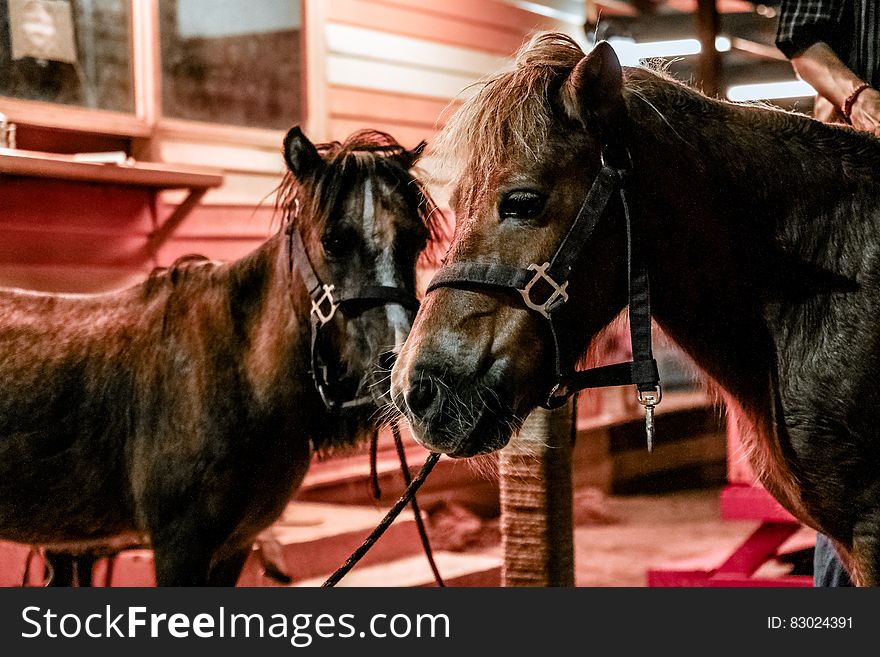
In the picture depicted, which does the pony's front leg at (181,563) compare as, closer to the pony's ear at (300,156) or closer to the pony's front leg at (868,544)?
the pony's ear at (300,156)

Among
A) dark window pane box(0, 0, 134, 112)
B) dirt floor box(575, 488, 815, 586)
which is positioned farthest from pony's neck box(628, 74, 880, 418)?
dirt floor box(575, 488, 815, 586)

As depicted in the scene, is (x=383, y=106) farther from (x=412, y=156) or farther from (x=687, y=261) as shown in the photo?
(x=687, y=261)

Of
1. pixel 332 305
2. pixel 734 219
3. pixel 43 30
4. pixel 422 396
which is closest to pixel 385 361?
pixel 332 305

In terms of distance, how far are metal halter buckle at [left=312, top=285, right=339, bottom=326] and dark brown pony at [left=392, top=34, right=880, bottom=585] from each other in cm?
104

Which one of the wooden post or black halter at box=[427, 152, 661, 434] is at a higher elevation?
the wooden post

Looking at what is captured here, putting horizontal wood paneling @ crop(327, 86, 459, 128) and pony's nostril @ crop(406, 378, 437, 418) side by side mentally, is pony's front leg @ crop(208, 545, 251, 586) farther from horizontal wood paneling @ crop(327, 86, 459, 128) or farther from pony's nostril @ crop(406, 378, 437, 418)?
horizontal wood paneling @ crop(327, 86, 459, 128)

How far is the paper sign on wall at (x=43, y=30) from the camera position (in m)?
4.21

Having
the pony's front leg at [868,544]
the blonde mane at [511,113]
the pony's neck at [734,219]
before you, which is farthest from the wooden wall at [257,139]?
the pony's front leg at [868,544]

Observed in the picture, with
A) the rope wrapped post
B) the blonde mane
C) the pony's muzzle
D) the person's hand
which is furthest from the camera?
the rope wrapped post

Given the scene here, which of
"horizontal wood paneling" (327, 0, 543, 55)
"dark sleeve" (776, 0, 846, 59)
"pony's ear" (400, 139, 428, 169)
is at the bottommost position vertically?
"pony's ear" (400, 139, 428, 169)

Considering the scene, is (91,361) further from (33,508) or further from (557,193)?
(557,193)

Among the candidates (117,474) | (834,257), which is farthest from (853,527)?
(117,474)

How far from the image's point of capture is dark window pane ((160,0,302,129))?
5.12 m

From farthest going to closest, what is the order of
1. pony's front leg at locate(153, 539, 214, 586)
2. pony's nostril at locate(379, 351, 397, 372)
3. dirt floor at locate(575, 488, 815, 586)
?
dirt floor at locate(575, 488, 815, 586) < pony's nostril at locate(379, 351, 397, 372) < pony's front leg at locate(153, 539, 214, 586)
